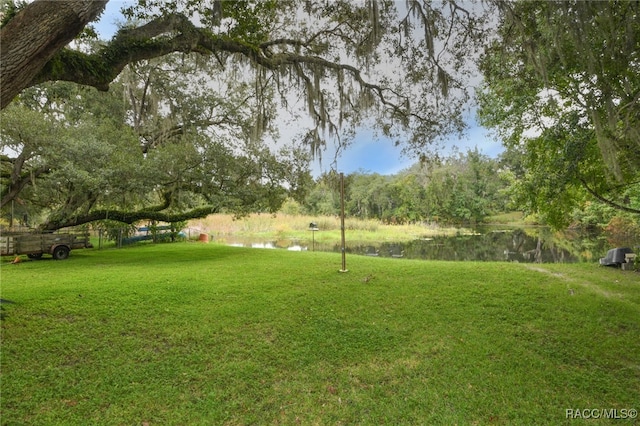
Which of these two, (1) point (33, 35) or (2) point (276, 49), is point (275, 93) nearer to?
(2) point (276, 49)

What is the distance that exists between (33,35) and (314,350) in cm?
363

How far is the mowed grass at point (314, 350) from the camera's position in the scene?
2520 millimetres

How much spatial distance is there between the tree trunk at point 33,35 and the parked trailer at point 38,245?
314 inches

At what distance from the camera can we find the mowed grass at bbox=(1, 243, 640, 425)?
252cm

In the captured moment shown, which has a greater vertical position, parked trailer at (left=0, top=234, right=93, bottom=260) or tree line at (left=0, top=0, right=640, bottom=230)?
tree line at (left=0, top=0, right=640, bottom=230)

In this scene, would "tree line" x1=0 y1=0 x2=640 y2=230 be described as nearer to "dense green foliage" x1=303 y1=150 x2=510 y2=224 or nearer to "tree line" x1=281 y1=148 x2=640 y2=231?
"tree line" x1=281 y1=148 x2=640 y2=231

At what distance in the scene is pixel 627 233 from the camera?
1700cm

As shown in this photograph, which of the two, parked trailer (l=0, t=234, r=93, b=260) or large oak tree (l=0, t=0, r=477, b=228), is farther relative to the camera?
parked trailer (l=0, t=234, r=93, b=260)

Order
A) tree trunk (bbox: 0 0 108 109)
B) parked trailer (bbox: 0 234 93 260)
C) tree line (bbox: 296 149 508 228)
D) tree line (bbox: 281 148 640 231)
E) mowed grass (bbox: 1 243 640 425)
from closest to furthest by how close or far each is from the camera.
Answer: tree trunk (bbox: 0 0 108 109)
mowed grass (bbox: 1 243 640 425)
parked trailer (bbox: 0 234 93 260)
tree line (bbox: 281 148 640 231)
tree line (bbox: 296 149 508 228)

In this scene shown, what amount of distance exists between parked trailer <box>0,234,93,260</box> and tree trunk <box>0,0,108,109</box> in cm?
797

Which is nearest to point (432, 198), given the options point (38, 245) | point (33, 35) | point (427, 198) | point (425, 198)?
point (427, 198)

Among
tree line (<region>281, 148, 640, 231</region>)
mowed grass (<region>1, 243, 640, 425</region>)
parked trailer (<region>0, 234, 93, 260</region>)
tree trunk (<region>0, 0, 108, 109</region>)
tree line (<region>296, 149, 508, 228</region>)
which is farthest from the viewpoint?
tree line (<region>296, 149, 508, 228</region>)

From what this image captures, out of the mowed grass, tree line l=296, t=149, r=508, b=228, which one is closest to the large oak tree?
the mowed grass

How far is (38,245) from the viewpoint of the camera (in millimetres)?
8242
